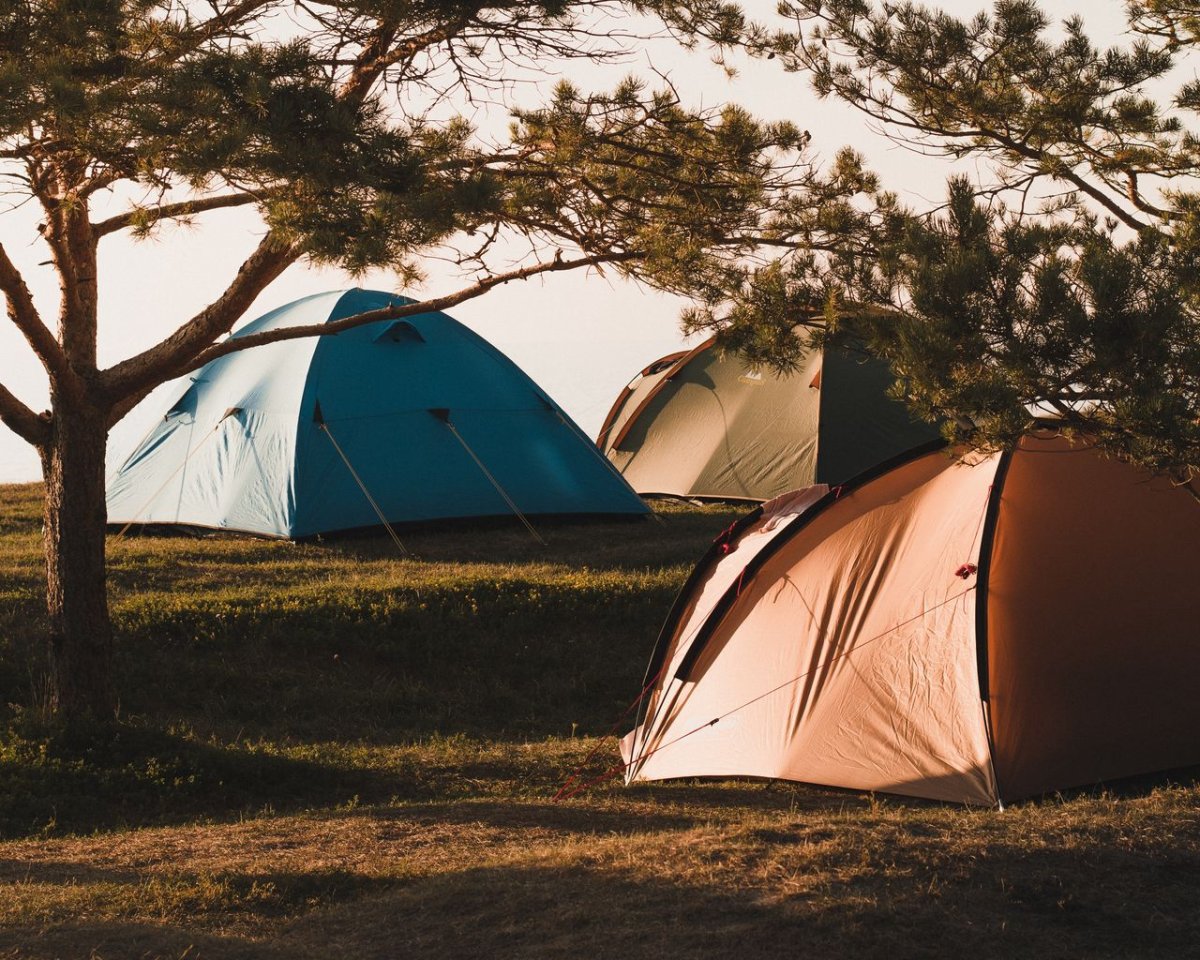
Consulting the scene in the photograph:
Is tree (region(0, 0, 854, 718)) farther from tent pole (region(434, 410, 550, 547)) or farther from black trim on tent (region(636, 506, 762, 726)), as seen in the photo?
tent pole (region(434, 410, 550, 547))

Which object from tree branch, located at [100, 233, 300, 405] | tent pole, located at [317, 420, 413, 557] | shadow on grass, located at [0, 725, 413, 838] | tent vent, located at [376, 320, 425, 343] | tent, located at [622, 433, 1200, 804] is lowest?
shadow on grass, located at [0, 725, 413, 838]

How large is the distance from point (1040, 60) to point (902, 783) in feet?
15.5

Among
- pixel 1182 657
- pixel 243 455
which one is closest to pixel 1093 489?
pixel 1182 657

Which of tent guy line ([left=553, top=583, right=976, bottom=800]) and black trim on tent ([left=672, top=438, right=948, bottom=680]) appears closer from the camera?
tent guy line ([left=553, top=583, right=976, bottom=800])

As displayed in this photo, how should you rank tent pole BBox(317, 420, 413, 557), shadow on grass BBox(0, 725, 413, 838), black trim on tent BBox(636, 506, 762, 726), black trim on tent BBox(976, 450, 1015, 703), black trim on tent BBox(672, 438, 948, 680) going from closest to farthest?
black trim on tent BBox(976, 450, 1015, 703), shadow on grass BBox(0, 725, 413, 838), black trim on tent BBox(672, 438, 948, 680), black trim on tent BBox(636, 506, 762, 726), tent pole BBox(317, 420, 413, 557)

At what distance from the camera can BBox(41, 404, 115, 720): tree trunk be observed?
9.20 metres

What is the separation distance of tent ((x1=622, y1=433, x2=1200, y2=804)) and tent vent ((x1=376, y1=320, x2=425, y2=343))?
782 centimetres

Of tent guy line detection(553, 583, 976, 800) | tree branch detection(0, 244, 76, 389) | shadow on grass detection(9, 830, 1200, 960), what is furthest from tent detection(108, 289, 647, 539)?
shadow on grass detection(9, 830, 1200, 960)

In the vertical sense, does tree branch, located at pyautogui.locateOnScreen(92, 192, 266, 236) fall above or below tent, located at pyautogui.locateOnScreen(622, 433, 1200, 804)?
above

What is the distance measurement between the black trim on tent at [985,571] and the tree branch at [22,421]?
18.9 feet

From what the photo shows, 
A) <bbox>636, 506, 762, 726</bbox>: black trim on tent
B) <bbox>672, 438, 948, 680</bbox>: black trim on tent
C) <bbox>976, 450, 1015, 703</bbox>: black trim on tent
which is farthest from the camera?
<bbox>636, 506, 762, 726</bbox>: black trim on tent

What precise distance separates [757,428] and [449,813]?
10316mm

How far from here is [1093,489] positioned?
8.33 meters

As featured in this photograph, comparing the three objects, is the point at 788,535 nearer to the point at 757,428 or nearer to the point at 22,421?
the point at 22,421
